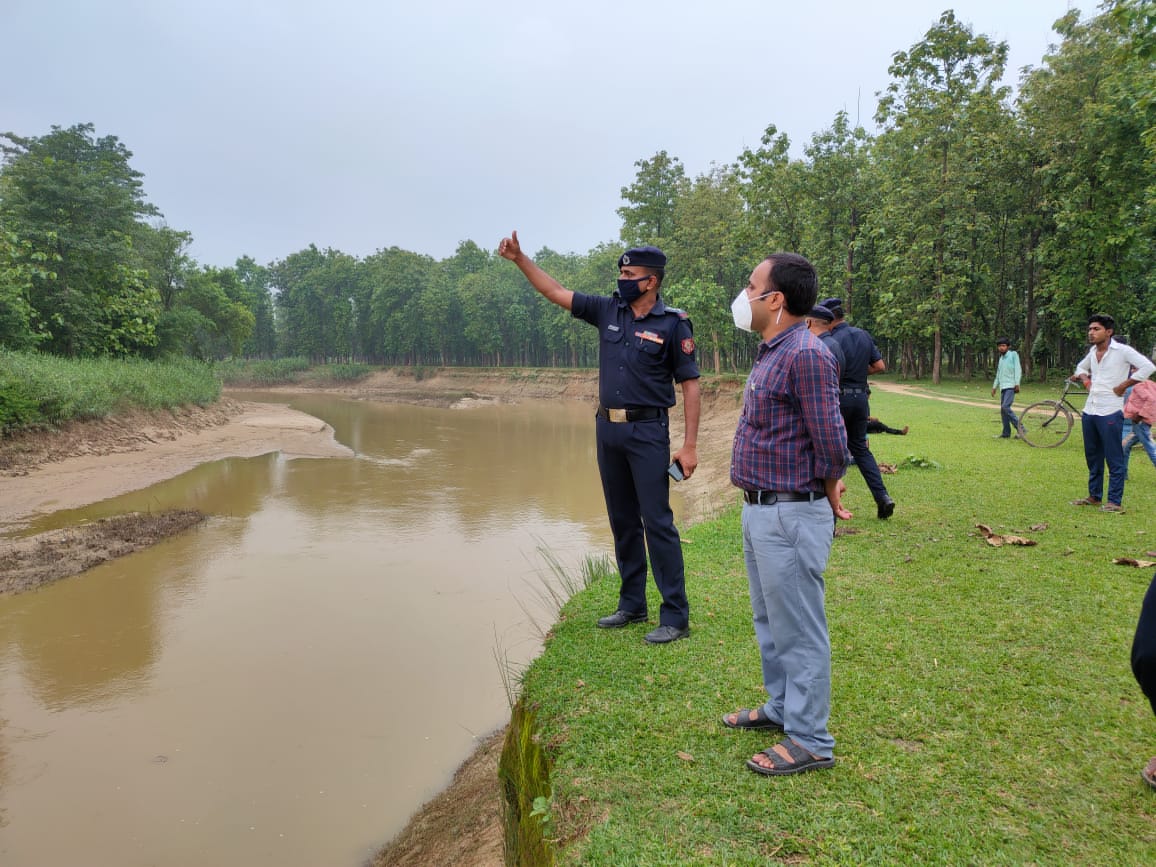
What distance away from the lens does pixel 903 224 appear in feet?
84.0

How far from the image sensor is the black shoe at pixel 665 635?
157 inches

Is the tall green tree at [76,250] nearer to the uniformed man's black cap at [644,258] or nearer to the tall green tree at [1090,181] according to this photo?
the uniformed man's black cap at [644,258]

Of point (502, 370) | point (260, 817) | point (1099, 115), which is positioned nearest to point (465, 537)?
point (260, 817)

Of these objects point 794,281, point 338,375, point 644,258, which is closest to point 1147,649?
point 794,281

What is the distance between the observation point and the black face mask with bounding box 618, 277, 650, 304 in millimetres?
3836

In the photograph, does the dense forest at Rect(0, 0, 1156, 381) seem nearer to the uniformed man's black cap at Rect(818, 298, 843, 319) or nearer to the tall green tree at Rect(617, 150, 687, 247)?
the tall green tree at Rect(617, 150, 687, 247)

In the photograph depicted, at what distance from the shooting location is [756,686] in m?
3.41

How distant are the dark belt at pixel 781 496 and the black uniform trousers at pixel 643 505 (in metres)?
1.07

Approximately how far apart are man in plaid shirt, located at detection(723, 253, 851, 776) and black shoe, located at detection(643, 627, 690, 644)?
1.29 metres

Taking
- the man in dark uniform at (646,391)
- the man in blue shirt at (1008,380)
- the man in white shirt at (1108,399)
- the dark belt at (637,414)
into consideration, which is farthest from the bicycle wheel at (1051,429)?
the dark belt at (637,414)

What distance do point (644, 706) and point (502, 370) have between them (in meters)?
52.8

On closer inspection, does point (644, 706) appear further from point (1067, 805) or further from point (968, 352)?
point (968, 352)

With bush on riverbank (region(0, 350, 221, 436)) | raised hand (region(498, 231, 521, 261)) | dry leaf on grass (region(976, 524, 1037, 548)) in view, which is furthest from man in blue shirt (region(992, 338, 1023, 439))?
bush on riverbank (region(0, 350, 221, 436))

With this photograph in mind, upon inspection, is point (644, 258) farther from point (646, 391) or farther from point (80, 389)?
point (80, 389)
